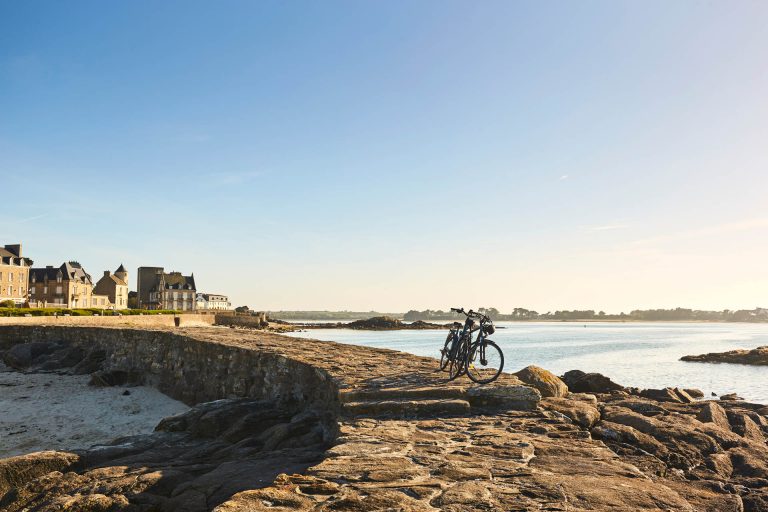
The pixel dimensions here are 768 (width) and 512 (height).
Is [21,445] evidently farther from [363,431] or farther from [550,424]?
[550,424]

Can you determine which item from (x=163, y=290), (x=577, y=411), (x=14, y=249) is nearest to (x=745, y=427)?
(x=577, y=411)

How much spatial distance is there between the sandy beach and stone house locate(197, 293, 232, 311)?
341 feet

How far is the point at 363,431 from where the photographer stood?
551 cm

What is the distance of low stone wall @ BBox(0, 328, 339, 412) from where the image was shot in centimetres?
905

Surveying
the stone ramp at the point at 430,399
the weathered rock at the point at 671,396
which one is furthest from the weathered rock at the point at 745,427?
the stone ramp at the point at 430,399

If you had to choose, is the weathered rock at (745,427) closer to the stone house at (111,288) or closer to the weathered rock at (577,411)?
the weathered rock at (577,411)

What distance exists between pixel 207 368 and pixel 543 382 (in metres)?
8.12

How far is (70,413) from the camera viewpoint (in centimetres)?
1266

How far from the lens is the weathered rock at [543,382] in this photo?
946cm

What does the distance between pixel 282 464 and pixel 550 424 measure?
9.75 feet

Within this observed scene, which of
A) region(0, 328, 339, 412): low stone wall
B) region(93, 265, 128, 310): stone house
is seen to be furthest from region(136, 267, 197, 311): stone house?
region(0, 328, 339, 412): low stone wall

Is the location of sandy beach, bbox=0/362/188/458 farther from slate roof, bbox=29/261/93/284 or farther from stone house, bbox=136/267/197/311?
stone house, bbox=136/267/197/311

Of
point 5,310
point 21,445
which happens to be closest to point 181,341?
point 21,445

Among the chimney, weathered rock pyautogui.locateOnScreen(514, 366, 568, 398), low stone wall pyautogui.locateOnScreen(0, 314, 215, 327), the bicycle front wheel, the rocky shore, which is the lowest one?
the rocky shore
